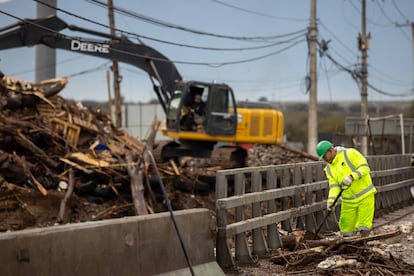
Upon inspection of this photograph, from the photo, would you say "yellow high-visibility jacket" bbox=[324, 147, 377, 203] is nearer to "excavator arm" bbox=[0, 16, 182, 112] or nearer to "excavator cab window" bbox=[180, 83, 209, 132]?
"excavator arm" bbox=[0, 16, 182, 112]

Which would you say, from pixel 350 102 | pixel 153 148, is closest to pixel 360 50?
pixel 153 148

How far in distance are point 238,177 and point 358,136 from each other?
88.8ft

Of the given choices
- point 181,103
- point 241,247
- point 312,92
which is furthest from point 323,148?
point 312,92

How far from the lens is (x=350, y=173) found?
8281 mm

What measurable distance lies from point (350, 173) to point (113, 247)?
4.21 m

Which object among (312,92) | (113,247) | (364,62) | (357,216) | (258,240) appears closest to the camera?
(113,247)

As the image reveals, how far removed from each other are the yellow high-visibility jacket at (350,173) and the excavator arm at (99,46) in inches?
328

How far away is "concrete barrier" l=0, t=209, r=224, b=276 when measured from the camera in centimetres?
460

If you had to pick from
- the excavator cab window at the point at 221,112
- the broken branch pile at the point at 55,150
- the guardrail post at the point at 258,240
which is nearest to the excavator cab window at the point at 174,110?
the excavator cab window at the point at 221,112

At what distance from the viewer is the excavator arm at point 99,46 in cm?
1591

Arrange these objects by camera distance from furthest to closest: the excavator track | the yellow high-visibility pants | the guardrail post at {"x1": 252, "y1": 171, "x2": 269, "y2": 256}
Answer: the excavator track
the yellow high-visibility pants
the guardrail post at {"x1": 252, "y1": 171, "x2": 269, "y2": 256}

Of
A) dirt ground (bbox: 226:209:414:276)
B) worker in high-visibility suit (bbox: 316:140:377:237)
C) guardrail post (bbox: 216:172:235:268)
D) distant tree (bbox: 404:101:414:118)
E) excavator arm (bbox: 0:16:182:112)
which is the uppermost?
distant tree (bbox: 404:101:414:118)

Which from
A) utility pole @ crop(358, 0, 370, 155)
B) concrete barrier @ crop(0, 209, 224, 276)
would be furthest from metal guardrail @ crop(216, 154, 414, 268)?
utility pole @ crop(358, 0, 370, 155)

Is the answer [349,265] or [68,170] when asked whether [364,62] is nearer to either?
[68,170]
